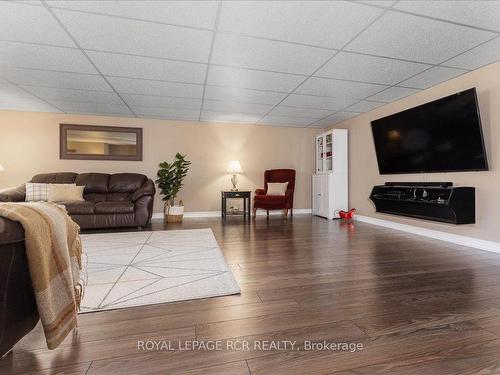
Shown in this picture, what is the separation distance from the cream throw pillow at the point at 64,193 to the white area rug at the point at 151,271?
46.7 inches

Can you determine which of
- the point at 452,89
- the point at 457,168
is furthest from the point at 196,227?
the point at 452,89

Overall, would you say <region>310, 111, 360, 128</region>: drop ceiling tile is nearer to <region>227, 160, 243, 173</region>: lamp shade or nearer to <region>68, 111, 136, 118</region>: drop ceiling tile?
<region>227, 160, 243, 173</region>: lamp shade

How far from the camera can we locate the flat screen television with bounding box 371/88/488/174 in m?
2.89

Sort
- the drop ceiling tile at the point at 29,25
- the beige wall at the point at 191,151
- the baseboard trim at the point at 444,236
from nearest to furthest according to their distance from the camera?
1. the drop ceiling tile at the point at 29,25
2. the baseboard trim at the point at 444,236
3. the beige wall at the point at 191,151

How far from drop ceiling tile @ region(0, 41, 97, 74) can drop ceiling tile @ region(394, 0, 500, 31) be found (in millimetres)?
3072

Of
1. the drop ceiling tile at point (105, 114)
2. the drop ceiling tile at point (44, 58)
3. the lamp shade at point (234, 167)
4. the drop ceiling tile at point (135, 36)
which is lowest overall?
the lamp shade at point (234, 167)

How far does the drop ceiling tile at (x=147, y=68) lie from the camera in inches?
109

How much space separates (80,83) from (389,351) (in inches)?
168

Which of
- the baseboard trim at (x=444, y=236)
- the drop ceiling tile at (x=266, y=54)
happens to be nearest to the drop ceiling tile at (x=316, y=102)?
the drop ceiling tile at (x=266, y=54)

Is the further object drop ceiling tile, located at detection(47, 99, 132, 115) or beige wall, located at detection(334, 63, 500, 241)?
drop ceiling tile, located at detection(47, 99, 132, 115)

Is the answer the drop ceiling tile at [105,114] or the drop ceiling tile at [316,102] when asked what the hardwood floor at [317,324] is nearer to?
the drop ceiling tile at [316,102]

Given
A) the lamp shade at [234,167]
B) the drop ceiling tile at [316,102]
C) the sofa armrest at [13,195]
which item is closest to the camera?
the sofa armrest at [13,195]

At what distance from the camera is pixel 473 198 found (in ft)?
9.90

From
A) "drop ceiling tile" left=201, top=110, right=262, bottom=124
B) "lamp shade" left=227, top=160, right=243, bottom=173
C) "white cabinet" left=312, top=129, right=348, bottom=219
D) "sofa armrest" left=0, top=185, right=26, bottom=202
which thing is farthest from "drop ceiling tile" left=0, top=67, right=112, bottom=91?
"white cabinet" left=312, top=129, right=348, bottom=219
